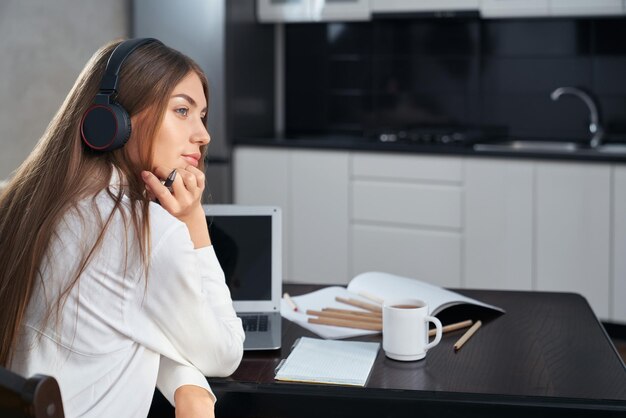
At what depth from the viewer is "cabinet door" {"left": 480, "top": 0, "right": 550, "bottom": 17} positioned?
433 centimetres

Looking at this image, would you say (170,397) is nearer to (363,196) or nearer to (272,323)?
(272,323)

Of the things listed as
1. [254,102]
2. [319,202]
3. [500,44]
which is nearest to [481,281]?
[319,202]

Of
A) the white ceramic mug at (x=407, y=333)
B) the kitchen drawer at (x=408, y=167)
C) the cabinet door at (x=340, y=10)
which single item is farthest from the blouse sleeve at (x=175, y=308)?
the cabinet door at (x=340, y=10)

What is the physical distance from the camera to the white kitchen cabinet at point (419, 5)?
14.7 feet

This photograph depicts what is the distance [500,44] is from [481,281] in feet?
3.95

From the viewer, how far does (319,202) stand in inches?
183

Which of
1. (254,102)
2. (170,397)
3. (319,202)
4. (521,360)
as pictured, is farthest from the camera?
(254,102)

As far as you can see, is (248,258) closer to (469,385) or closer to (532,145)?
(469,385)

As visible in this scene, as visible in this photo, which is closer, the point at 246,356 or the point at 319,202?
the point at 246,356

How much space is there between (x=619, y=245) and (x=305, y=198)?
1479mm

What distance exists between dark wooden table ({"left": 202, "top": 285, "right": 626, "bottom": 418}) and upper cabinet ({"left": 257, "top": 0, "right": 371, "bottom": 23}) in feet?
10.2

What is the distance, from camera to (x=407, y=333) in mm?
1664

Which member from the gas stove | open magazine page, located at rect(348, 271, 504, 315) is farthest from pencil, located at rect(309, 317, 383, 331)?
the gas stove

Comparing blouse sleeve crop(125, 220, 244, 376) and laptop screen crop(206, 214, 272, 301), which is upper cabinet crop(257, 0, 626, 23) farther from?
blouse sleeve crop(125, 220, 244, 376)
